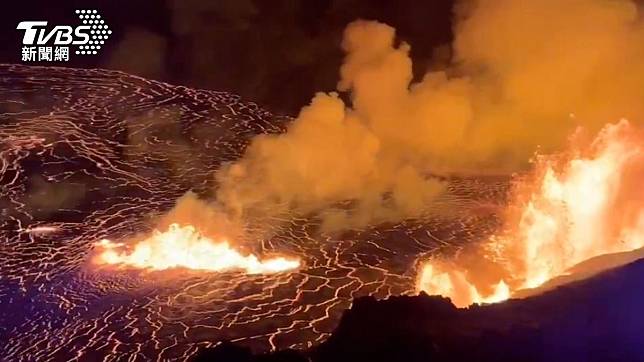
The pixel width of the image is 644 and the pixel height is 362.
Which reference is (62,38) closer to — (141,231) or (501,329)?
(141,231)

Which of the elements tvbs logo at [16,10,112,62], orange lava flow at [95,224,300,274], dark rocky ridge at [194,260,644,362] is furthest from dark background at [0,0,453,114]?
dark rocky ridge at [194,260,644,362]

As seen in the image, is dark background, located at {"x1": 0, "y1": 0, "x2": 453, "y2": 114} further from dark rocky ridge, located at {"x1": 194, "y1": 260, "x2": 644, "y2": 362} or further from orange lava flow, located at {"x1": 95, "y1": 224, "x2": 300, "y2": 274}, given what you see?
dark rocky ridge, located at {"x1": 194, "y1": 260, "x2": 644, "y2": 362}

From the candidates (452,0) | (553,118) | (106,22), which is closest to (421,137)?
(553,118)

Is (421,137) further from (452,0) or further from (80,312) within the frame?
(80,312)

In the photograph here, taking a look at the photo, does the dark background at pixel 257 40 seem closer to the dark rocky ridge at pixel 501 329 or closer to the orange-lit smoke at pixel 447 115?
the orange-lit smoke at pixel 447 115

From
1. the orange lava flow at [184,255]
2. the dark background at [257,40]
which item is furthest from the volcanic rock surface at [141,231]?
the dark background at [257,40]
